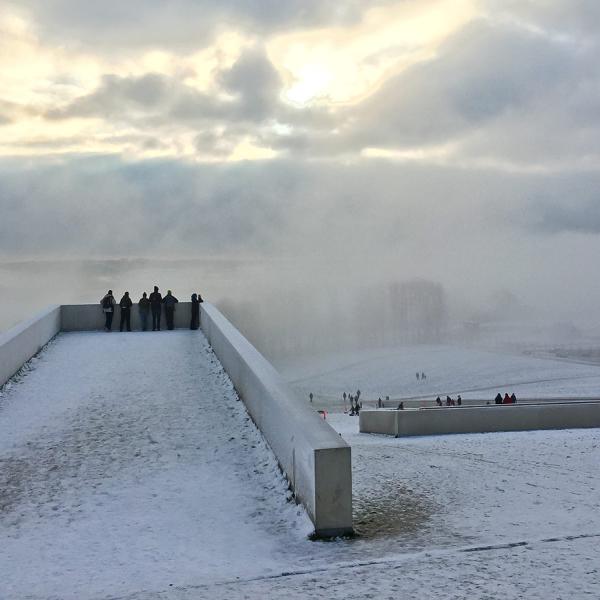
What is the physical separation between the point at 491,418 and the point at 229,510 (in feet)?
37.1

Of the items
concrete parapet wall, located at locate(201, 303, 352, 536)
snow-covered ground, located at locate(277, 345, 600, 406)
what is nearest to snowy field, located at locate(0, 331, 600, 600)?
concrete parapet wall, located at locate(201, 303, 352, 536)

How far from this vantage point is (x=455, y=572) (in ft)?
20.9

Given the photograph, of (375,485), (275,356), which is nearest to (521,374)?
(275,356)

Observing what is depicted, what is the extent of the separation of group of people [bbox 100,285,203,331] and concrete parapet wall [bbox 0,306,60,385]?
202cm

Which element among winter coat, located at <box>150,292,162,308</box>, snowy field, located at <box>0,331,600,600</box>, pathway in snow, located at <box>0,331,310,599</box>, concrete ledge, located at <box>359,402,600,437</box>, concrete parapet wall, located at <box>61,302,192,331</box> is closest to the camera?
snowy field, located at <box>0,331,600,600</box>

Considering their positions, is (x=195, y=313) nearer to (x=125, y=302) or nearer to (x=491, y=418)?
(x=125, y=302)

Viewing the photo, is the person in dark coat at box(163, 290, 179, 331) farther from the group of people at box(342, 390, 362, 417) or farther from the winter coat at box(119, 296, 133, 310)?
the group of people at box(342, 390, 362, 417)

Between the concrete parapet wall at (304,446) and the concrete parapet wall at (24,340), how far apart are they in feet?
15.4

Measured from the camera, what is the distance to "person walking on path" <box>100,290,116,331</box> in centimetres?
2206

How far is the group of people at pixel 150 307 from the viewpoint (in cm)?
2198

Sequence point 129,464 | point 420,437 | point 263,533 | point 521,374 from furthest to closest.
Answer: point 521,374 < point 420,437 < point 129,464 < point 263,533

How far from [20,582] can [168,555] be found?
1310 mm

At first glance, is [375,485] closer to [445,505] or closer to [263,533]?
[445,505]

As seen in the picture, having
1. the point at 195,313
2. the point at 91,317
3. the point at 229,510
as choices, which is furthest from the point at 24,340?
the point at 229,510
